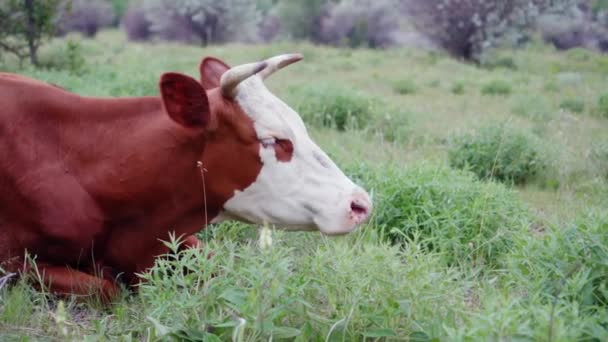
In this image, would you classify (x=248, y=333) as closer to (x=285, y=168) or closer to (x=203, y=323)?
(x=203, y=323)

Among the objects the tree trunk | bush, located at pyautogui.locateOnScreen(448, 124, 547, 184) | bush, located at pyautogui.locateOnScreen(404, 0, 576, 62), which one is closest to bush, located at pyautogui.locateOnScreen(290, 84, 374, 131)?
bush, located at pyautogui.locateOnScreen(448, 124, 547, 184)

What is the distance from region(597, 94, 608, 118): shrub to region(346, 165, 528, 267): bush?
15.9ft

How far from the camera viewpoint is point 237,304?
2250 mm

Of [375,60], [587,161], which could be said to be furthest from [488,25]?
[587,161]

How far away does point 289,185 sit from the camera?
2.84 meters

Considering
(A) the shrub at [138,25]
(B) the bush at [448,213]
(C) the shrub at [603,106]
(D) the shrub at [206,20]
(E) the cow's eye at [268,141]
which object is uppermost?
(E) the cow's eye at [268,141]

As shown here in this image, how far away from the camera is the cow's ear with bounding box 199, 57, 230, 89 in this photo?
3170 millimetres

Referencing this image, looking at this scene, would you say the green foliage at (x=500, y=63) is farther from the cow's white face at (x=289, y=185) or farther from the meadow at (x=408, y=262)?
the cow's white face at (x=289, y=185)

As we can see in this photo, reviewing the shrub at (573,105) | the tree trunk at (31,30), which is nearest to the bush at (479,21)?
the shrub at (573,105)

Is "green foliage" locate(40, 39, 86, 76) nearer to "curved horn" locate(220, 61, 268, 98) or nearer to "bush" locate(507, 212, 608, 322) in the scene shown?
"curved horn" locate(220, 61, 268, 98)

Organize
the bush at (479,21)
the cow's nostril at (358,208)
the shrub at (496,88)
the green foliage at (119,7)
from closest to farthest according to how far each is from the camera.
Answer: the cow's nostril at (358,208) → the shrub at (496,88) → the bush at (479,21) → the green foliage at (119,7)

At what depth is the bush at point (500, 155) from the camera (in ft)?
17.7

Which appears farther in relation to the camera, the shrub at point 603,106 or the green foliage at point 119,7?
the green foliage at point 119,7

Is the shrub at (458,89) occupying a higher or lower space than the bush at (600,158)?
lower
